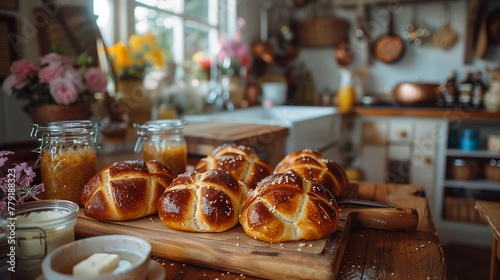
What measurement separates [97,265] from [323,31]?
3295 mm

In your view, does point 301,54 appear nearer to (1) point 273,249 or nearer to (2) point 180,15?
(2) point 180,15

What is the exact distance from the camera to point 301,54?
3.77m

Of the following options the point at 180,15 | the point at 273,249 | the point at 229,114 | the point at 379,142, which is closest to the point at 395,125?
the point at 379,142

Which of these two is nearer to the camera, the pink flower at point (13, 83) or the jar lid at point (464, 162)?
the pink flower at point (13, 83)

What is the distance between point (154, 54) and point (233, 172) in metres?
1.30

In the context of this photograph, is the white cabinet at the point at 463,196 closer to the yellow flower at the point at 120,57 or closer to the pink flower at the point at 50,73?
the yellow flower at the point at 120,57

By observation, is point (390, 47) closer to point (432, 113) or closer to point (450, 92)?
point (450, 92)

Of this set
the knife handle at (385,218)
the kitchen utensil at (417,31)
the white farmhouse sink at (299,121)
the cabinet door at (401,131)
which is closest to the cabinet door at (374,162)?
the cabinet door at (401,131)

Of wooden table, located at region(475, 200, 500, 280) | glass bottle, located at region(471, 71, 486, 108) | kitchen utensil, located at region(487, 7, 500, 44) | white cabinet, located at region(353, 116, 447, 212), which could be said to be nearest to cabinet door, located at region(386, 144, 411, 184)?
white cabinet, located at region(353, 116, 447, 212)

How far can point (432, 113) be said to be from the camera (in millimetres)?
2717

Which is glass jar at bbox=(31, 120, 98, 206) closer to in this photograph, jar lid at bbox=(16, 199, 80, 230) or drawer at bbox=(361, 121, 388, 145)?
jar lid at bbox=(16, 199, 80, 230)

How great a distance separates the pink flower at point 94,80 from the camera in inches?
47.3

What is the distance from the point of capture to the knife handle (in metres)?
0.82

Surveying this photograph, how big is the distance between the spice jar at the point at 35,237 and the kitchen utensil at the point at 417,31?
3.28 metres
